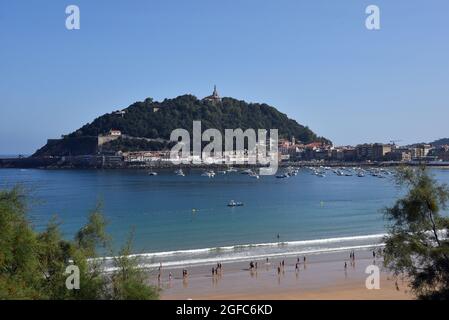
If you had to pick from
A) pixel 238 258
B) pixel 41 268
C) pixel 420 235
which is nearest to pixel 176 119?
pixel 238 258

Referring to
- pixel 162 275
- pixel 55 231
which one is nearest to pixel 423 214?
pixel 55 231

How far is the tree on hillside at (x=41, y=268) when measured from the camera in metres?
8.95

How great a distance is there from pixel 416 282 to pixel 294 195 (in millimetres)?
52581

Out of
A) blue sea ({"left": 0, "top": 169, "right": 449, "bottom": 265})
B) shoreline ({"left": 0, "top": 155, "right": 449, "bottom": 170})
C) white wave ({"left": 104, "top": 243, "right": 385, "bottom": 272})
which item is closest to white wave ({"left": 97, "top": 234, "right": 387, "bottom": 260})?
blue sea ({"left": 0, "top": 169, "right": 449, "bottom": 265})

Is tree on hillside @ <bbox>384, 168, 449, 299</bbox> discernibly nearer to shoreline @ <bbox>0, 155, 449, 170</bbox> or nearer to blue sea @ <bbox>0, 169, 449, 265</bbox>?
blue sea @ <bbox>0, 169, 449, 265</bbox>

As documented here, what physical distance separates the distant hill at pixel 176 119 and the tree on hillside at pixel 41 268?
13487 centimetres

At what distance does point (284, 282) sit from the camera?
18766 millimetres

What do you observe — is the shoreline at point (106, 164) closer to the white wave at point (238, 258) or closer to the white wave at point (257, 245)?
the white wave at point (257, 245)

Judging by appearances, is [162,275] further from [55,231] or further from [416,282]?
[416,282]

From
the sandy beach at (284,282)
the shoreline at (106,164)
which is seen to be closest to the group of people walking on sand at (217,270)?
the sandy beach at (284,282)

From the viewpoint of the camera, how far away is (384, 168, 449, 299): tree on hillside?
9.06 m

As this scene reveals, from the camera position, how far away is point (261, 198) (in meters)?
57.5

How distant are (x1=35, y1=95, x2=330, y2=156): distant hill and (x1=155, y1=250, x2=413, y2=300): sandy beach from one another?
→ 125738mm

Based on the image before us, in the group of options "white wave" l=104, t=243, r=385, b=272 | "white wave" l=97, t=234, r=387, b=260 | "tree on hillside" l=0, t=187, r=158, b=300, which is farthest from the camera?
"white wave" l=97, t=234, r=387, b=260
